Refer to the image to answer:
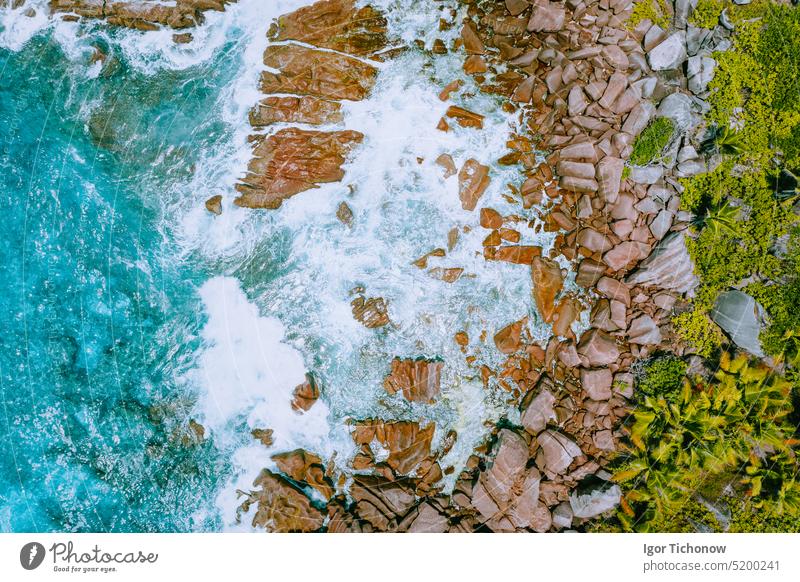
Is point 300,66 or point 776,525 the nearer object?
point 776,525

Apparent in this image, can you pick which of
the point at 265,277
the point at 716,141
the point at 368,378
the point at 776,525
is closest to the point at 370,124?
the point at 265,277

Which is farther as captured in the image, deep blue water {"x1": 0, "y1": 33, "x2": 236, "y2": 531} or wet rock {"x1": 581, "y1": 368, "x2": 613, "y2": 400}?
deep blue water {"x1": 0, "y1": 33, "x2": 236, "y2": 531}

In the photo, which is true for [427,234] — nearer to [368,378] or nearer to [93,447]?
[368,378]

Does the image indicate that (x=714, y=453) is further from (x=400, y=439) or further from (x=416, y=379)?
(x=400, y=439)

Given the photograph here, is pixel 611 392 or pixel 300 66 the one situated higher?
pixel 300 66

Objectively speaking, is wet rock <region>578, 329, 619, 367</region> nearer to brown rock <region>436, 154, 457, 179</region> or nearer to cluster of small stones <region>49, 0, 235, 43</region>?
brown rock <region>436, 154, 457, 179</region>

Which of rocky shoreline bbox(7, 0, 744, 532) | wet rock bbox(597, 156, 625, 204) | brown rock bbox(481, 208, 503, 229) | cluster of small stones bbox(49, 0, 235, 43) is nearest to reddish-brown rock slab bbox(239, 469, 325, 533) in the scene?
rocky shoreline bbox(7, 0, 744, 532)
